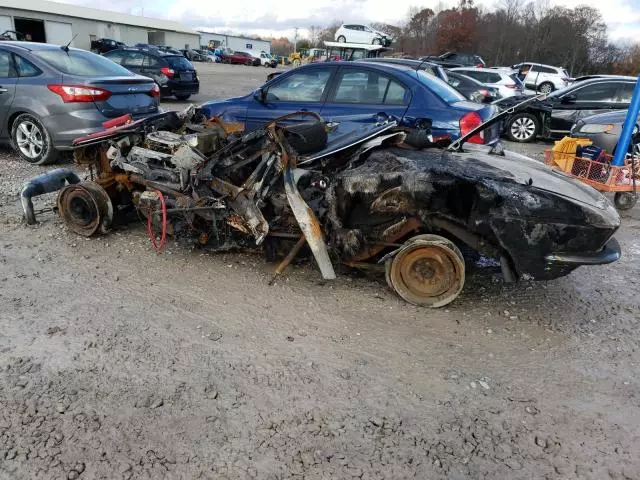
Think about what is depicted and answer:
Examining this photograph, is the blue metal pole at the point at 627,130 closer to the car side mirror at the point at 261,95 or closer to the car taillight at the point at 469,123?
the car taillight at the point at 469,123

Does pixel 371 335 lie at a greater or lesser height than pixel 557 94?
lesser

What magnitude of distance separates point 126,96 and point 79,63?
2.68ft

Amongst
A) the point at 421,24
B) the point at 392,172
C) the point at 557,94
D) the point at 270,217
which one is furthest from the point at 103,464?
the point at 421,24

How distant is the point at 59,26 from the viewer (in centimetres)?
4056

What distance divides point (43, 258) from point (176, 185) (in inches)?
49.5

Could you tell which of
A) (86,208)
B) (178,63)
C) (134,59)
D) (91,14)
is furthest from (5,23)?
(86,208)

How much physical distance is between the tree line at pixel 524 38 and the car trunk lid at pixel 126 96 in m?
35.8

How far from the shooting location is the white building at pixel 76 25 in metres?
36.8

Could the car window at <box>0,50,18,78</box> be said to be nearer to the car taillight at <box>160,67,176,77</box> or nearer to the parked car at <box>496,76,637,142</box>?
the car taillight at <box>160,67,176,77</box>

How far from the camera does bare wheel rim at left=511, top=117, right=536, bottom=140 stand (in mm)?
11414

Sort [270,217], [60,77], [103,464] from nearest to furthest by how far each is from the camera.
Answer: [103,464] → [270,217] → [60,77]

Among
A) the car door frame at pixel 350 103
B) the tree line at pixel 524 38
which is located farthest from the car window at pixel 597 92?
the tree line at pixel 524 38

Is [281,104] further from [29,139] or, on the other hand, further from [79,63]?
[29,139]

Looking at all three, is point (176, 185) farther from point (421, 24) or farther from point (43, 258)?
point (421, 24)
